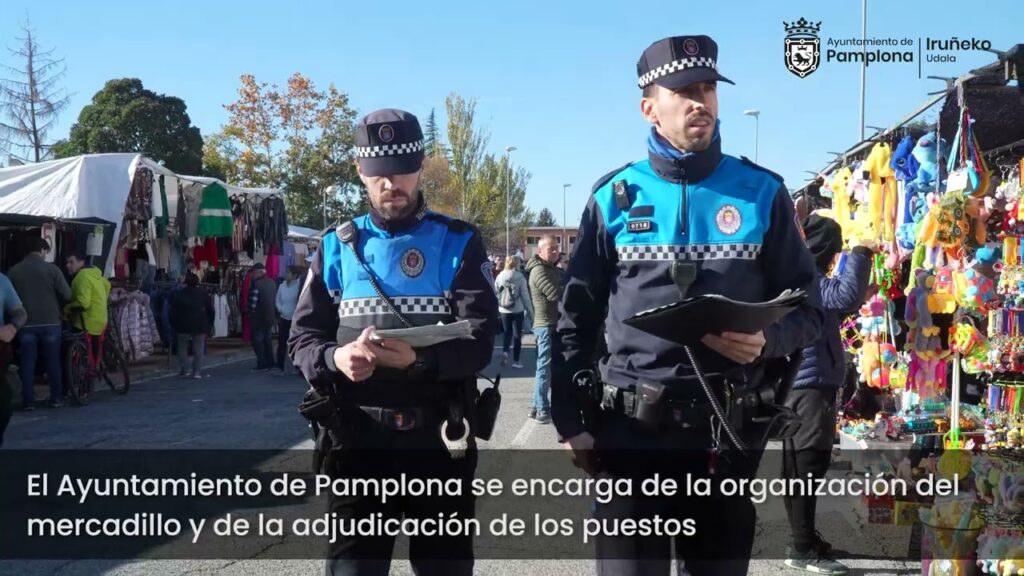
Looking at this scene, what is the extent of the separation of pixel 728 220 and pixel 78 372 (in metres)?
11.1

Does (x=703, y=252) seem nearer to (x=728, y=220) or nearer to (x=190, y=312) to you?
(x=728, y=220)

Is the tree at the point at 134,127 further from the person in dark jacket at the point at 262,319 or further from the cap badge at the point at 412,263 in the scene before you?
the cap badge at the point at 412,263

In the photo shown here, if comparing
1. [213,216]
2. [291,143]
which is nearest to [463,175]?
[291,143]

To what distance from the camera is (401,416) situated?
2.98 metres

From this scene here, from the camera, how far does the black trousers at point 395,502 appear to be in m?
2.96

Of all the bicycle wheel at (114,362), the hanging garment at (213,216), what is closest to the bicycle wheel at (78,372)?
the bicycle wheel at (114,362)

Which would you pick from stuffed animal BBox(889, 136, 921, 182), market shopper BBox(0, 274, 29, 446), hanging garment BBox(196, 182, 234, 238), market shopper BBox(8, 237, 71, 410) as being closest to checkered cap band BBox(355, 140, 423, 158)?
stuffed animal BBox(889, 136, 921, 182)

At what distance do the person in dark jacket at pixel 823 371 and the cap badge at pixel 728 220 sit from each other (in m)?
2.23

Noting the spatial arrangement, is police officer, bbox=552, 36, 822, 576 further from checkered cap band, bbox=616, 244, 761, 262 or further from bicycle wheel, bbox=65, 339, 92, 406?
bicycle wheel, bbox=65, 339, 92, 406

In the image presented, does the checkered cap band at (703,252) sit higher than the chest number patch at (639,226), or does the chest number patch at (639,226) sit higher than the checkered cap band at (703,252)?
the chest number patch at (639,226)

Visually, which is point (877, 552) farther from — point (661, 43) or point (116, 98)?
point (116, 98)

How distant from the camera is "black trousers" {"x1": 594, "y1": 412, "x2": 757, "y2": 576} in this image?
2.66 meters

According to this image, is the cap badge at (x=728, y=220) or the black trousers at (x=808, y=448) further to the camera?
A: the black trousers at (x=808, y=448)

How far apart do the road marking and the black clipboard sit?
20.9ft
